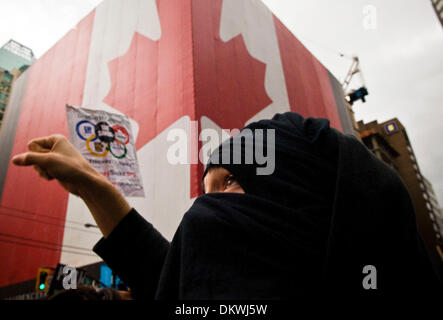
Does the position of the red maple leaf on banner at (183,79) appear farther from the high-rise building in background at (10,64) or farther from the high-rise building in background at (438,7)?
the high-rise building in background at (10,64)

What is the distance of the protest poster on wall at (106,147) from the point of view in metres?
4.11

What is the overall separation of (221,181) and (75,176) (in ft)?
1.62

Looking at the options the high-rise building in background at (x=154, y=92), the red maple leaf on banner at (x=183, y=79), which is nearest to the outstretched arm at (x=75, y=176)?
the high-rise building in background at (x=154, y=92)

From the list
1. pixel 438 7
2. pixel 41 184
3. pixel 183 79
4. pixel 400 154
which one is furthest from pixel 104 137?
pixel 400 154

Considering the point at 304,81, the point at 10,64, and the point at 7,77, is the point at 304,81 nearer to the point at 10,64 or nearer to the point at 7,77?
the point at 10,64

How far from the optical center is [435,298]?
24.5 inches

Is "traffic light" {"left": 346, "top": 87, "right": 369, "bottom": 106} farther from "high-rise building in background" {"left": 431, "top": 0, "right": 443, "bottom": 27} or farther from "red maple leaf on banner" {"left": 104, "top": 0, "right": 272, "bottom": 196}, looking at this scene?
"high-rise building in background" {"left": 431, "top": 0, "right": 443, "bottom": 27}

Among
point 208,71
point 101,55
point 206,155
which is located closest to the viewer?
point 206,155

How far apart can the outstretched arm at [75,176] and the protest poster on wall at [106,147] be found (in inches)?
128

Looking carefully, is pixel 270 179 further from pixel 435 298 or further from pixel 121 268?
pixel 121 268


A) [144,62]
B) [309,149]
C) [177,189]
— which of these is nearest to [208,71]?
[144,62]

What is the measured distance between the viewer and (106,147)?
4.28 metres

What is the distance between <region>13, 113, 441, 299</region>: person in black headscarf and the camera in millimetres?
575

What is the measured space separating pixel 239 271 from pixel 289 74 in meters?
8.96
